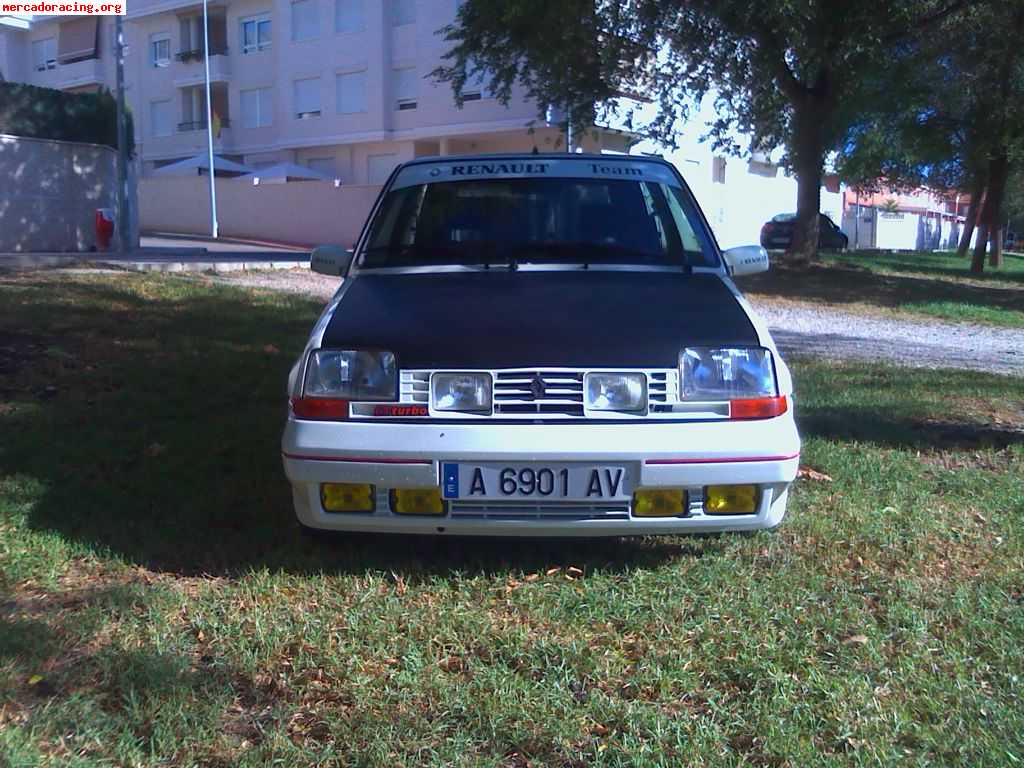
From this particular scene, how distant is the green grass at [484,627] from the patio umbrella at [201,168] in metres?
31.4

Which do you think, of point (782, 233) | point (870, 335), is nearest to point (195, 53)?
point (782, 233)

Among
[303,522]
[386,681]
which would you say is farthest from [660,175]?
[386,681]

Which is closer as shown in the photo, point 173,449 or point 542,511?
point 542,511

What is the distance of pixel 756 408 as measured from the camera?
3.55 metres

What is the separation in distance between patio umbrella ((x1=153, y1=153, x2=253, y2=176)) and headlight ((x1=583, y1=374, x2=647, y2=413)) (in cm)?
3370

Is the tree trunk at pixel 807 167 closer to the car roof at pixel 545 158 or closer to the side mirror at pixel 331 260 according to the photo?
the car roof at pixel 545 158

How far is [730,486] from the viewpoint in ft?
11.6

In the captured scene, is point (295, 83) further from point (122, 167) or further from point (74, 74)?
point (122, 167)

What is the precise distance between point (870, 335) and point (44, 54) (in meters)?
41.8

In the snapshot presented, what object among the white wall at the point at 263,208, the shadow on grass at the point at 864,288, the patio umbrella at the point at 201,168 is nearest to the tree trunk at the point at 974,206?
the shadow on grass at the point at 864,288

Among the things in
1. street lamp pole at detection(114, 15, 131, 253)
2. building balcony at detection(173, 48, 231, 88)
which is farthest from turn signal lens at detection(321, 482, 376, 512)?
building balcony at detection(173, 48, 231, 88)

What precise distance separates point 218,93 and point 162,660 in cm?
3914

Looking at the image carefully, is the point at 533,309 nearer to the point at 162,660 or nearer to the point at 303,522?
the point at 303,522

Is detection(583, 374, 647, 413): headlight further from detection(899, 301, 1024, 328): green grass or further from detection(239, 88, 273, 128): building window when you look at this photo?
detection(239, 88, 273, 128): building window
